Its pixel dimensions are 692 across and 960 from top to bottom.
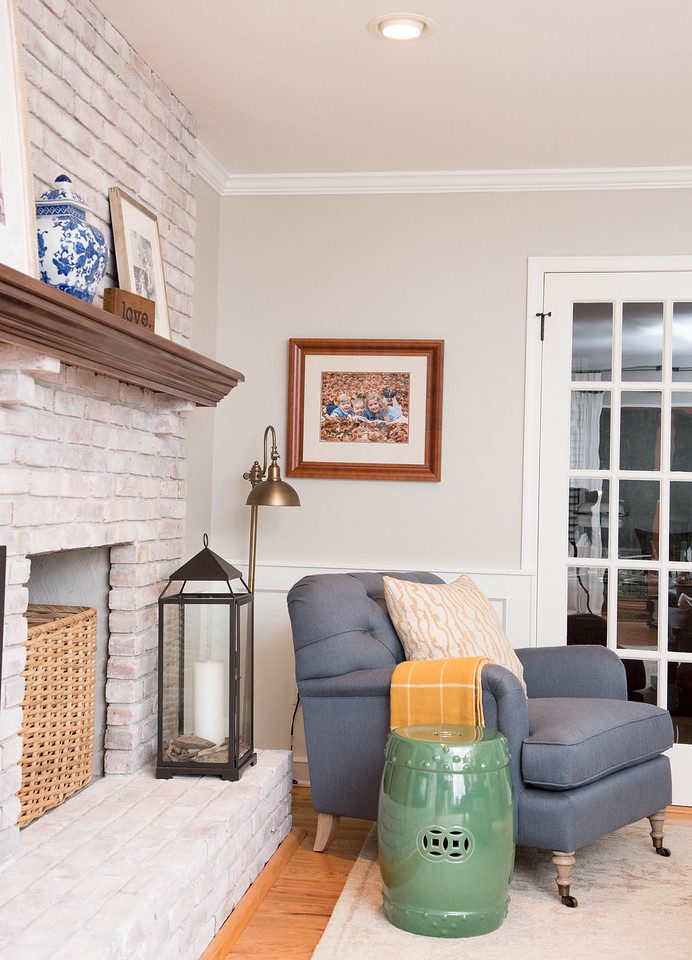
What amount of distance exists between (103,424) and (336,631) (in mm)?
982

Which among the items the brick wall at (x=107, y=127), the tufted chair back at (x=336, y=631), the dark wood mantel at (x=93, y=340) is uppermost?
the brick wall at (x=107, y=127)

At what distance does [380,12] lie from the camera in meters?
2.76

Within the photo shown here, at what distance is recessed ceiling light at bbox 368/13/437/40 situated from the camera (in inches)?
109

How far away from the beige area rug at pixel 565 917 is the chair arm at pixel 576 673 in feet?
1.66

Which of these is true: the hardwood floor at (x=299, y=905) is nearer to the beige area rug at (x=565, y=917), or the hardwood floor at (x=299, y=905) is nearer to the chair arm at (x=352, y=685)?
the beige area rug at (x=565, y=917)

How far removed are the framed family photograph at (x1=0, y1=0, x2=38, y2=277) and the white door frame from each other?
93.5 inches

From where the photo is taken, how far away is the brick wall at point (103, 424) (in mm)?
2270

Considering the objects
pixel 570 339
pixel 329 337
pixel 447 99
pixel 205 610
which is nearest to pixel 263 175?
pixel 329 337

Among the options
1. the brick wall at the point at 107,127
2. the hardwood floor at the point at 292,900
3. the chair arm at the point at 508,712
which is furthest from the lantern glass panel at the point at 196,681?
the brick wall at the point at 107,127

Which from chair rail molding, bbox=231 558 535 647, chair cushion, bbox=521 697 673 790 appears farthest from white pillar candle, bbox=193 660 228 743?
chair rail molding, bbox=231 558 535 647

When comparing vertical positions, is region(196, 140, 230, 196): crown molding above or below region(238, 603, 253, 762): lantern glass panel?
above

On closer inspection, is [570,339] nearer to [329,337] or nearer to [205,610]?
[329,337]

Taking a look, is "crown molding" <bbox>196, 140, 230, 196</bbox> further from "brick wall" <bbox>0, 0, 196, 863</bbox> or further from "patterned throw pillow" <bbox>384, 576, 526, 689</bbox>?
"patterned throw pillow" <bbox>384, 576, 526, 689</bbox>

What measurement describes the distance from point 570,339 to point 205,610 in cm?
195
